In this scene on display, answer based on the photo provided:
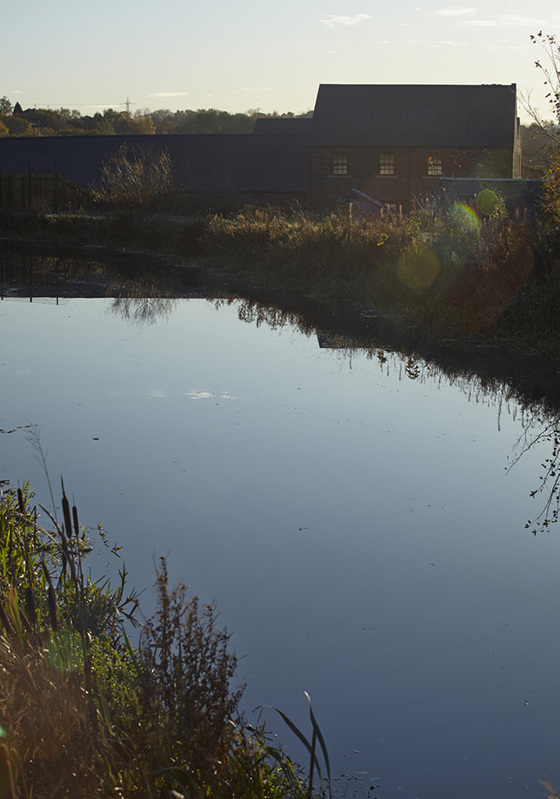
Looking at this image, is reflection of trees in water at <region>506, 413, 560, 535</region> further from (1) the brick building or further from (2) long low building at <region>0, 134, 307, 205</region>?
(1) the brick building

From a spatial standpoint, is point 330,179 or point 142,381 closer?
point 142,381

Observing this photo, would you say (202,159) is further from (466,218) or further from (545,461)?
(545,461)

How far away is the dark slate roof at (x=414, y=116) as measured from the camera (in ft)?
145

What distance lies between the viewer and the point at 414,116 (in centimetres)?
4534

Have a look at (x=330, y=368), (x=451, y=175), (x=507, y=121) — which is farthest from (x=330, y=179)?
(x=330, y=368)

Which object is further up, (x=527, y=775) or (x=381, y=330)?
(x=381, y=330)

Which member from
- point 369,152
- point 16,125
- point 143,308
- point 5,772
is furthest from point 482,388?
point 16,125

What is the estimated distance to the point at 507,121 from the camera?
144ft

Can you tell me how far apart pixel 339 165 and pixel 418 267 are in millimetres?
29600

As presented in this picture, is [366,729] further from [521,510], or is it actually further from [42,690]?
[521,510]

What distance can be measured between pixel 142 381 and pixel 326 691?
7832mm

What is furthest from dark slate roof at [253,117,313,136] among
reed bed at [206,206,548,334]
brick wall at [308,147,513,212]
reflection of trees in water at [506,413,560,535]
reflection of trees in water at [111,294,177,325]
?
reflection of trees in water at [506,413,560,535]

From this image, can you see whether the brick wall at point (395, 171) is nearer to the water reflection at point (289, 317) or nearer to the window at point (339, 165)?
the window at point (339, 165)

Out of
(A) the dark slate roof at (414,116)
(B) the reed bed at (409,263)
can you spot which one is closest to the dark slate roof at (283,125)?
(A) the dark slate roof at (414,116)
